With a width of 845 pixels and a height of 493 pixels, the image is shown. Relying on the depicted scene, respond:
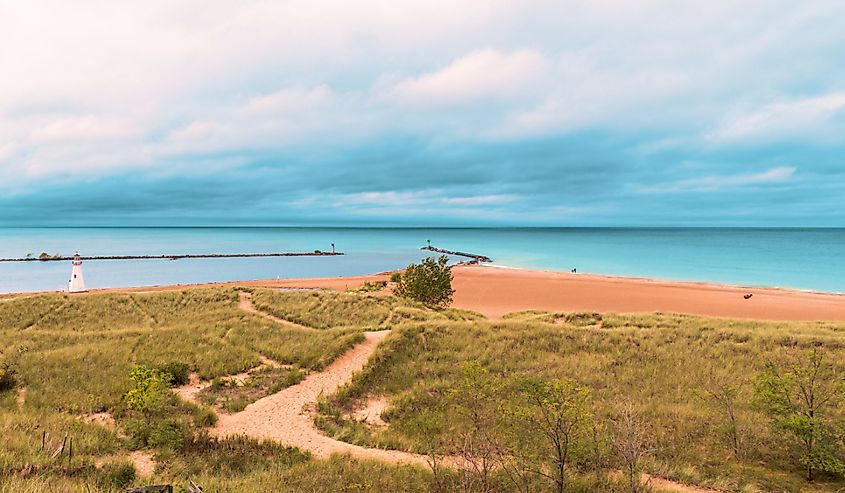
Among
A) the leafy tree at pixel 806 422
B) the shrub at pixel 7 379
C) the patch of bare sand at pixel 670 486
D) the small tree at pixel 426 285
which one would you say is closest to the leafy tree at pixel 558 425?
the patch of bare sand at pixel 670 486

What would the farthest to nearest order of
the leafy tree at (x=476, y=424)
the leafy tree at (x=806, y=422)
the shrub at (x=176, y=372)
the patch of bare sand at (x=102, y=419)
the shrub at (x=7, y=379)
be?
1. the shrub at (x=176, y=372)
2. the shrub at (x=7, y=379)
3. the patch of bare sand at (x=102, y=419)
4. the leafy tree at (x=806, y=422)
5. the leafy tree at (x=476, y=424)

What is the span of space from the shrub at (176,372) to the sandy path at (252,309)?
7.71 meters

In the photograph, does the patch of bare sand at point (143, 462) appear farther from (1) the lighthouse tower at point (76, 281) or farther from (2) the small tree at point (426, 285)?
(1) the lighthouse tower at point (76, 281)

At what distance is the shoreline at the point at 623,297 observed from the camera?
3966 centimetres

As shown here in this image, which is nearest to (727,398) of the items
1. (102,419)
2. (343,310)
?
(102,419)

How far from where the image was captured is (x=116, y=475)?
27.5 ft

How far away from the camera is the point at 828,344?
18516mm

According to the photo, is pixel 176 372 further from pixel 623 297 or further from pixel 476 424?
pixel 623 297

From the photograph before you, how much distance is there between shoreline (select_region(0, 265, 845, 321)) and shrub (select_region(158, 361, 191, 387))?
24214 mm

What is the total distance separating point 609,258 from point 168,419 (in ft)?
339

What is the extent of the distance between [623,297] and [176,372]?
145 feet

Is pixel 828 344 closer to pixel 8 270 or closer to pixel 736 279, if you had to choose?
pixel 736 279

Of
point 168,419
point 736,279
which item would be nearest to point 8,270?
point 168,419

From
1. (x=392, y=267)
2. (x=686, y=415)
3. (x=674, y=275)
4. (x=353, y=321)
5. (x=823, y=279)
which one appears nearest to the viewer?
(x=686, y=415)
